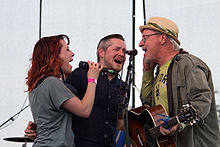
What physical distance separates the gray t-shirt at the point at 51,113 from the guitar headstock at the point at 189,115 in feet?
2.44

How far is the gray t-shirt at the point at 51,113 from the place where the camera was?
1.94 metres

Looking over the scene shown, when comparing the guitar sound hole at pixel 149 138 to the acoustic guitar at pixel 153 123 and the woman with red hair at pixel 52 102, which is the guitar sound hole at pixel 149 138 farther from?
the woman with red hair at pixel 52 102

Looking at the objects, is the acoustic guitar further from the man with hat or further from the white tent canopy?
the white tent canopy

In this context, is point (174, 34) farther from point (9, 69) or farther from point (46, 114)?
point (9, 69)

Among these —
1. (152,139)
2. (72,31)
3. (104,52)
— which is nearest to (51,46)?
(104,52)

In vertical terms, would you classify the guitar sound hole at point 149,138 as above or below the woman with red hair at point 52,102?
below

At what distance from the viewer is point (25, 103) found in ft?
13.4

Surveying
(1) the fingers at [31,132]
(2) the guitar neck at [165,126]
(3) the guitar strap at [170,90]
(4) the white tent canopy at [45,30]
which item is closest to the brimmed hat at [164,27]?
(3) the guitar strap at [170,90]

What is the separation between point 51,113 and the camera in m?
1.97

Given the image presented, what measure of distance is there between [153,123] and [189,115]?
361 millimetres

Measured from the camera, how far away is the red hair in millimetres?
2064

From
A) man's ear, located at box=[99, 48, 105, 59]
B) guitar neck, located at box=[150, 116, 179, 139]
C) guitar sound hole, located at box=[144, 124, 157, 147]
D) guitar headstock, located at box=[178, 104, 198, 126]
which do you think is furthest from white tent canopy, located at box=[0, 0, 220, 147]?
guitar headstock, located at box=[178, 104, 198, 126]

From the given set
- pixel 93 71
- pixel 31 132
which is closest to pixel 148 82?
pixel 93 71

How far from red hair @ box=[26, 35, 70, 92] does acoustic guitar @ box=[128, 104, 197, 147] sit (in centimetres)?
73
